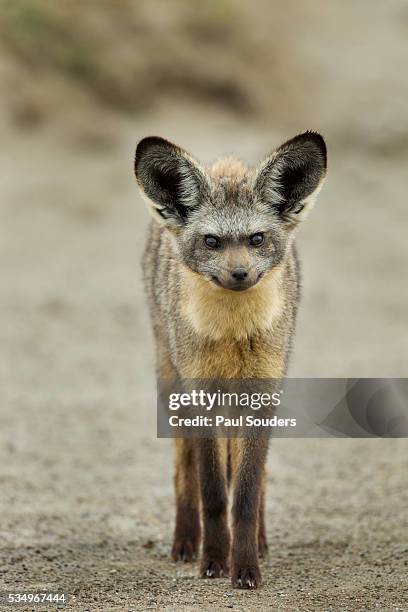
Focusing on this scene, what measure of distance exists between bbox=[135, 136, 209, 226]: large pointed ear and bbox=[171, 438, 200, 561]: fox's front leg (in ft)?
5.71

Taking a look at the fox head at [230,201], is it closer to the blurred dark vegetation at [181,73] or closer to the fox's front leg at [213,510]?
the fox's front leg at [213,510]

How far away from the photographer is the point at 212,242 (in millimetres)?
6523

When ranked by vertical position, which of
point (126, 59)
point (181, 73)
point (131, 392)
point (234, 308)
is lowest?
point (234, 308)

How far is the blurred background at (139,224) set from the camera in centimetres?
964

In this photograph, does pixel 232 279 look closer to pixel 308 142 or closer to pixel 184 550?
pixel 308 142

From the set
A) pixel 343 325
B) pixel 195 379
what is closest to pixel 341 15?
pixel 343 325

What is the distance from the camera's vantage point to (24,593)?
6305mm

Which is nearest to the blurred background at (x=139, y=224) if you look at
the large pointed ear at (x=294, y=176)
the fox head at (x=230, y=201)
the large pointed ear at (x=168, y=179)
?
the fox head at (x=230, y=201)

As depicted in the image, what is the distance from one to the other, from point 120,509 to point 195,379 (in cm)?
248

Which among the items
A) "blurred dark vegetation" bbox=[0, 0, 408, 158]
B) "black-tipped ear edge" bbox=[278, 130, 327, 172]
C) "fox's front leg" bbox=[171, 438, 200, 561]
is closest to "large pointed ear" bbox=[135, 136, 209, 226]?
"black-tipped ear edge" bbox=[278, 130, 327, 172]

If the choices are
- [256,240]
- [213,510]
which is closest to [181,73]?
[256,240]

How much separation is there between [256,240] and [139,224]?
40.7ft

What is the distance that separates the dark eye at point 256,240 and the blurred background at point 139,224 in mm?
2482

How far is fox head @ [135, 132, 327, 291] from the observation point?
651 centimetres
